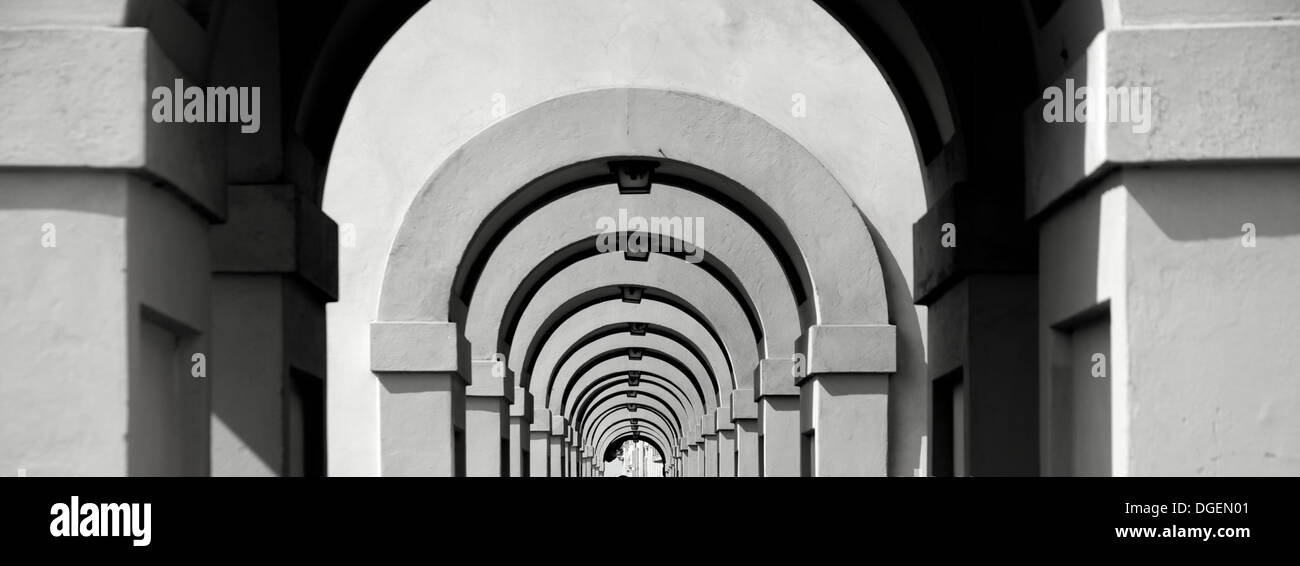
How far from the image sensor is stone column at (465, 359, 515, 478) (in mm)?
17125

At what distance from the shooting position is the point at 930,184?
26.0ft

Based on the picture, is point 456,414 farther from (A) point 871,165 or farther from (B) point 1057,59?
(B) point 1057,59

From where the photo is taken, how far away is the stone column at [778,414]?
54.6 ft

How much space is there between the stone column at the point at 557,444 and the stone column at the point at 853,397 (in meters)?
18.5

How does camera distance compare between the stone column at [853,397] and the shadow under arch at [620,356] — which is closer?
the stone column at [853,397]

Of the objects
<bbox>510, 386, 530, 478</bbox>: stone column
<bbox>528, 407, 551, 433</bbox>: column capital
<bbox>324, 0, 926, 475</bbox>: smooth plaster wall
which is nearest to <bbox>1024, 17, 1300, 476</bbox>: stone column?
<bbox>324, 0, 926, 475</bbox>: smooth plaster wall

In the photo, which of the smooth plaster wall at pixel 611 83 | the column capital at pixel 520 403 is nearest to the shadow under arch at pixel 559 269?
the column capital at pixel 520 403

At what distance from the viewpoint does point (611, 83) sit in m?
13.1

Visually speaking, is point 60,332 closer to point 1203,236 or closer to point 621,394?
point 1203,236
